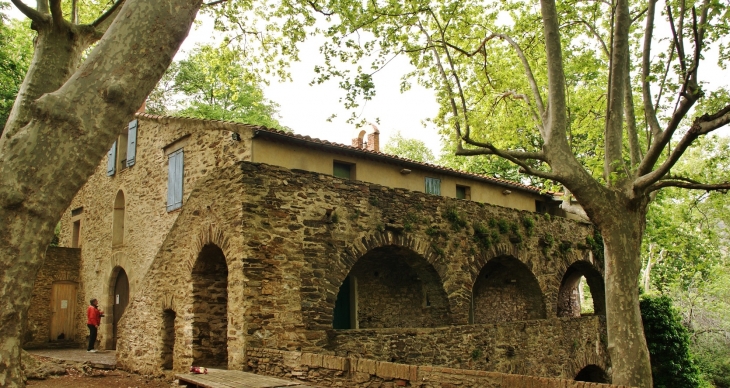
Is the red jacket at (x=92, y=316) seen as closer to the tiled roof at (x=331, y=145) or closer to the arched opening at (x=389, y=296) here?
the tiled roof at (x=331, y=145)

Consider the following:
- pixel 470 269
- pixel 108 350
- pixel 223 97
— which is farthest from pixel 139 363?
pixel 223 97

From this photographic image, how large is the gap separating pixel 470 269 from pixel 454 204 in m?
1.63

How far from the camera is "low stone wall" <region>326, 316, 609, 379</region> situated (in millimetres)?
10586

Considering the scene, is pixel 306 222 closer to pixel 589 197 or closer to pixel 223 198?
pixel 223 198

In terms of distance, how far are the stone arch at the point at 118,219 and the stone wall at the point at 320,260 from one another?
12.7 ft

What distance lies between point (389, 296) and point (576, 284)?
1017 cm

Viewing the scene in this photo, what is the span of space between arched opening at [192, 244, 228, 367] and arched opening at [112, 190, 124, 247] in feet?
21.0

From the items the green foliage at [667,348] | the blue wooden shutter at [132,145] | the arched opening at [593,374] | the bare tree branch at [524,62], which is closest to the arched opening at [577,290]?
the green foliage at [667,348]

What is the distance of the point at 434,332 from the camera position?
→ 11.7m

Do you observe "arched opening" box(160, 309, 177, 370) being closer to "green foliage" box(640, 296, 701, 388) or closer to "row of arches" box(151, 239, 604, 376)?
"row of arches" box(151, 239, 604, 376)

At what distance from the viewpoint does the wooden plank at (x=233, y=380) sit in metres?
7.34

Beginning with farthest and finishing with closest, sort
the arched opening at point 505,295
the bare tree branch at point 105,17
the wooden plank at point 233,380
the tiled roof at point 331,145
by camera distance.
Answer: the arched opening at point 505,295 → the tiled roof at point 331,145 → the wooden plank at point 233,380 → the bare tree branch at point 105,17

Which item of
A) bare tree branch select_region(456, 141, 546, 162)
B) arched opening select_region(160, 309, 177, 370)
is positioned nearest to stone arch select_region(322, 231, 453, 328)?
bare tree branch select_region(456, 141, 546, 162)

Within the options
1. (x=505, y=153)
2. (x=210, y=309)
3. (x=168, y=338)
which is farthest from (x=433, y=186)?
(x=168, y=338)
